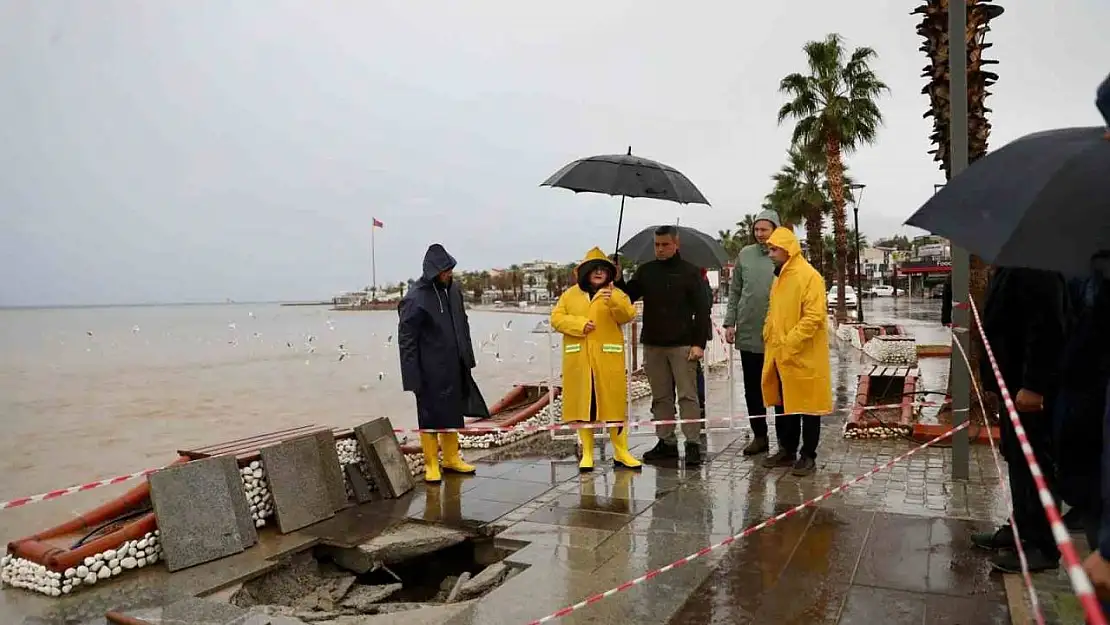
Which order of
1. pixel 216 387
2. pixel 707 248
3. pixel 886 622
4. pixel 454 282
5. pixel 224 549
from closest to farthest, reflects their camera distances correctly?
pixel 886 622, pixel 224 549, pixel 454 282, pixel 707 248, pixel 216 387

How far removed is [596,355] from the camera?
244 inches

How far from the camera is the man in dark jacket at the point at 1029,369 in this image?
11.4 ft

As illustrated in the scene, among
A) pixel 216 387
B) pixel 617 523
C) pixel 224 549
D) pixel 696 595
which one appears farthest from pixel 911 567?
pixel 216 387

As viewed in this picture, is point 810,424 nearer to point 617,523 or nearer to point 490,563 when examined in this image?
point 617,523

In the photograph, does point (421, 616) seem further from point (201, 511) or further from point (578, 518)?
point (201, 511)

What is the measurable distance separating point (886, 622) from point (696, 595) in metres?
0.86

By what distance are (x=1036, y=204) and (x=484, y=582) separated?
3.24 metres

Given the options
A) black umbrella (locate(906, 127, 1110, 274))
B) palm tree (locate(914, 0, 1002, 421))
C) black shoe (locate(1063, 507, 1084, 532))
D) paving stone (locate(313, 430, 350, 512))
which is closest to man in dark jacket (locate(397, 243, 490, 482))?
paving stone (locate(313, 430, 350, 512))

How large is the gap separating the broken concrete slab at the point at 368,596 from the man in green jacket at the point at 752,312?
3460 mm

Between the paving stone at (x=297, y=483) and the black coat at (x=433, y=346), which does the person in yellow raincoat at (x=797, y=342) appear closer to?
the black coat at (x=433, y=346)

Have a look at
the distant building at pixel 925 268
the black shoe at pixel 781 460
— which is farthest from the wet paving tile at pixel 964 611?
the distant building at pixel 925 268

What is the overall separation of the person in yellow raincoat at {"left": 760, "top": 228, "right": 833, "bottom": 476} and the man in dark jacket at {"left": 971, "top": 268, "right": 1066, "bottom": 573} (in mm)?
1713

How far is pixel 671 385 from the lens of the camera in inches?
263

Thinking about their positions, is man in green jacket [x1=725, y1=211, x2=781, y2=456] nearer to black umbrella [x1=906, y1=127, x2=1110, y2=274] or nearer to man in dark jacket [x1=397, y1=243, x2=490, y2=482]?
man in dark jacket [x1=397, y1=243, x2=490, y2=482]
